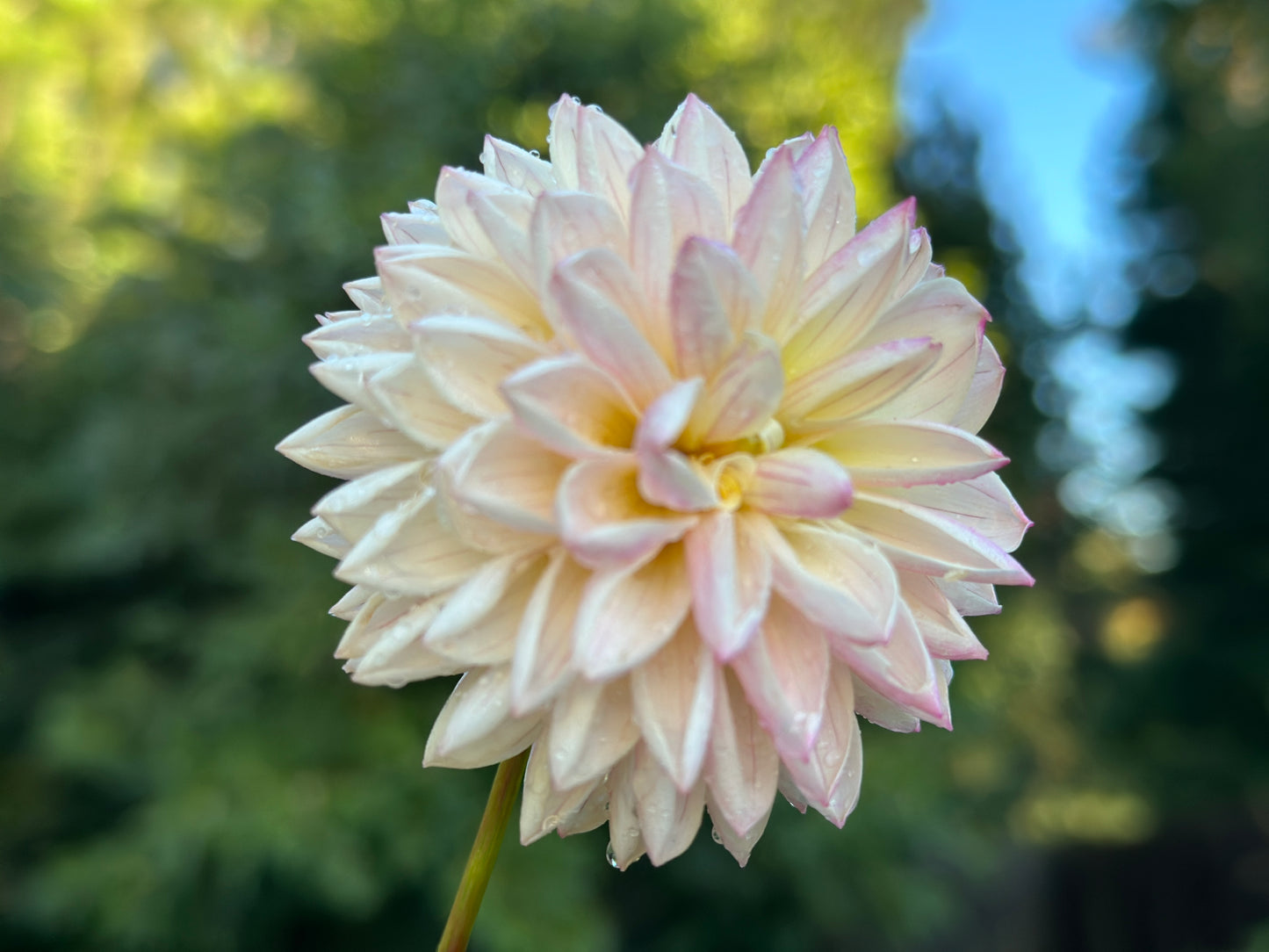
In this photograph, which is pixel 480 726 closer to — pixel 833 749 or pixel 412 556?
pixel 412 556

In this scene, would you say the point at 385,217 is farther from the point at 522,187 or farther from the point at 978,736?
the point at 978,736

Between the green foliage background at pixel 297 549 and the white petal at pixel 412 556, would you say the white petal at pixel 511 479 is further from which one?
the green foliage background at pixel 297 549

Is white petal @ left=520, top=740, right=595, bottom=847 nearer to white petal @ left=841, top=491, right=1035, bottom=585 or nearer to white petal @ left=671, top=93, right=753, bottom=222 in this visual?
white petal @ left=841, top=491, right=1035, bottom=585

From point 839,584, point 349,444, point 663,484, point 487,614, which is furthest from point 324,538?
point 839,584

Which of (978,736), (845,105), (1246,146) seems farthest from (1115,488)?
(845,105)

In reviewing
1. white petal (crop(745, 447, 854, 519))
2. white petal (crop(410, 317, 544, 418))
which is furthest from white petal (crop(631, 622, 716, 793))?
white petal (crop(410, 317, 544, 418))
